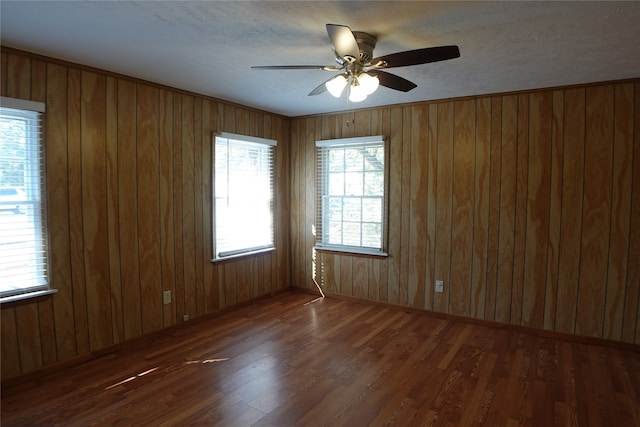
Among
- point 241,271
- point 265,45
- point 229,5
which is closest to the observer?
point 229,5

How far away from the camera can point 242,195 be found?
4.47 meters

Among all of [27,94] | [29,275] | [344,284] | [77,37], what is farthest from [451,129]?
[29,275]

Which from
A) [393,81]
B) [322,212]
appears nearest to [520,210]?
[393,81]

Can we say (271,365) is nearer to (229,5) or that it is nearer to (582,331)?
(229,5)

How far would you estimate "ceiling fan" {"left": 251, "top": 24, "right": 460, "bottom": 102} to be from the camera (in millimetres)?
2002

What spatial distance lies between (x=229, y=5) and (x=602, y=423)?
10.8 feet

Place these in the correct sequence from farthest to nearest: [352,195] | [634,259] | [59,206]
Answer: [352,195], [634,259], [59,206]

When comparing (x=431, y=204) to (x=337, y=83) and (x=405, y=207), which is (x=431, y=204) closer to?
(x=405, y=207)

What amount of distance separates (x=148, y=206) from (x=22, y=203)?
96 centimetres

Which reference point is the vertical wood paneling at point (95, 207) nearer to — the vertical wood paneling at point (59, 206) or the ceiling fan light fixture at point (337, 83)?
the vertical wood paneling at point (59, 206)

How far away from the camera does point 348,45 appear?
2029 millimetres

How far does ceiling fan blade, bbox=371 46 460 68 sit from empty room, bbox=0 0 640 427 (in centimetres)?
2

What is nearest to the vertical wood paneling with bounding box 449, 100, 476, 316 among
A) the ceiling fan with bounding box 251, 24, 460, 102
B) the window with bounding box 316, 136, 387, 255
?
the window with bounding box 316, 136, 387, 255

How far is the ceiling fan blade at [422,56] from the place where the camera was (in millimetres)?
1967
